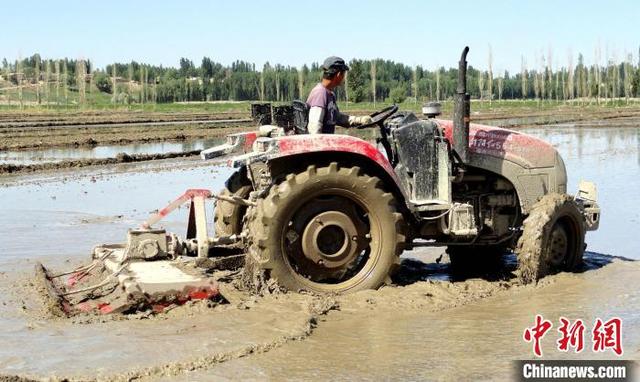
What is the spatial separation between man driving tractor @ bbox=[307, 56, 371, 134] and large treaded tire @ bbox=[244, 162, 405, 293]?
1.60 feet

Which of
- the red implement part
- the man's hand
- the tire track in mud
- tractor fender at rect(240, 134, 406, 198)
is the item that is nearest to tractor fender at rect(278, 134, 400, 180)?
tractor fender at rect(240, 134, 406, 198)

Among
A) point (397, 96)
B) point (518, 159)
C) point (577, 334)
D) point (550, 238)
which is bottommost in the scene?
point (577, 334)

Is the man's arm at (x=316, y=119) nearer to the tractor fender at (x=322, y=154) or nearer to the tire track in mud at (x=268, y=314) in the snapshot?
the tractor fender at (x=322, y=154)

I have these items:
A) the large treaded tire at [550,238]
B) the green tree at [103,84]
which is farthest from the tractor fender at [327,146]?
the green tree at [103,84]

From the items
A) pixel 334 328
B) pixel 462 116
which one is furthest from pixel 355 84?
pixel 334 328

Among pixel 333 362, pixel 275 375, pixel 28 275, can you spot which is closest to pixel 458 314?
pixel 333 362

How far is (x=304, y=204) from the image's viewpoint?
697cm

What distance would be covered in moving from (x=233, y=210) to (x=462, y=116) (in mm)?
2347

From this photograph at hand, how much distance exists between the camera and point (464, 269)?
28.5ft

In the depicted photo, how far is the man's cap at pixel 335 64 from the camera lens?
Answer: 7.36m

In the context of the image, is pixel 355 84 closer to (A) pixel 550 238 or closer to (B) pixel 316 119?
(A) pixel 550 238

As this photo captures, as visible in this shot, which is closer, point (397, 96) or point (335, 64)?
point (335, 64)

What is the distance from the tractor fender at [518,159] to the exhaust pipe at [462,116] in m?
0.23

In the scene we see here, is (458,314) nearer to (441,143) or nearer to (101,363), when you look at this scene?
(441,143)
